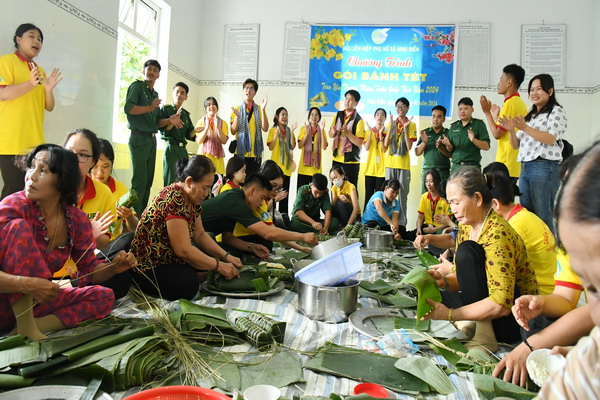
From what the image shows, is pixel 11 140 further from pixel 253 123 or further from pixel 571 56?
pixel 571 56

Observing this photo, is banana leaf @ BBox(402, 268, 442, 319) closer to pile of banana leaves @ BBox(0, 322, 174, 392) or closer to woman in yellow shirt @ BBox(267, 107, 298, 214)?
pile of banana leaves @ BBox(0, 322, 174, 392)

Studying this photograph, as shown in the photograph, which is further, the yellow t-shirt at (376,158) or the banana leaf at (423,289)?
the yellow t-shirt at (376,158)

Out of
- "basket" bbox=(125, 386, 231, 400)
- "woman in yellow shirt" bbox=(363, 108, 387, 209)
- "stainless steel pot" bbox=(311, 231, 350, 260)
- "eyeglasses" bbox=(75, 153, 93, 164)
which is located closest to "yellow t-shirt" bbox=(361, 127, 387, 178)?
"woman in yellow shirt" bbox=(363, 108, 387, 209)

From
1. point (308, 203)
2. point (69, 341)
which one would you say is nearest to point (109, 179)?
point (69, 341)

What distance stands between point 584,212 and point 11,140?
3.99 metres

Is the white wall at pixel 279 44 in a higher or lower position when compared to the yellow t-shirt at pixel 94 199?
higher

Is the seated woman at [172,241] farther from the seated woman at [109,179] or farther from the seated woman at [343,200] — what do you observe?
the seated woman at [343,200]

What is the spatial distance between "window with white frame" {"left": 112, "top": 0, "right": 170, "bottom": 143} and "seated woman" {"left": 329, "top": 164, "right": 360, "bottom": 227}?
9.28 feet

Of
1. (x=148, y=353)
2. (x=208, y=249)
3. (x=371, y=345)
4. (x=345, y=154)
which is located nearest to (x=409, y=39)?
(x=345, y=154)

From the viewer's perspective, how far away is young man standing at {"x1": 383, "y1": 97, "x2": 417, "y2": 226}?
607cm

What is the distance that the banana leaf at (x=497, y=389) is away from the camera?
1297mm

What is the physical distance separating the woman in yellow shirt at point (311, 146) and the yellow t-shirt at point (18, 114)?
3.58 meters

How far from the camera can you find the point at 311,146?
21.0 ft

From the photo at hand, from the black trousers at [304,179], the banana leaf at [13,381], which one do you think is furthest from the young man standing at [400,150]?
the banana leaf at [13,381]
